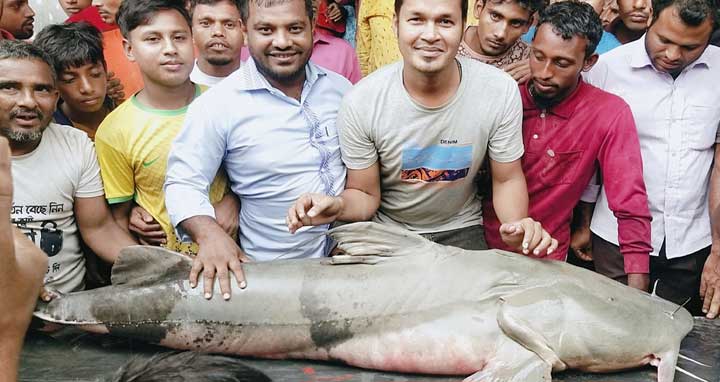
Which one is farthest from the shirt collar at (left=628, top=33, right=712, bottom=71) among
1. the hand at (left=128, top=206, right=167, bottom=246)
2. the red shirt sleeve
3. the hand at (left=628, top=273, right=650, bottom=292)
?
the hand at (left=128, top=206, right=167, bottom=246)

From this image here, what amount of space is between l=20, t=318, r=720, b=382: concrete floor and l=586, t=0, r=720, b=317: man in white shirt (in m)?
0.66

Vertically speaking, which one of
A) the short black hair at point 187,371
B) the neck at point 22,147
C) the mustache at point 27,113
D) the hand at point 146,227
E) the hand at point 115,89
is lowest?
the hand at point 146,227

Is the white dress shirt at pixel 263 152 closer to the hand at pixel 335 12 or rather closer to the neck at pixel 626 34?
the hand at pixel 335 12

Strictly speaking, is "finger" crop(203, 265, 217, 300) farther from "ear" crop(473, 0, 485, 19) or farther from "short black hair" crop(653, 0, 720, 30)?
"short black hair" crop(653, 0, 720, 30)

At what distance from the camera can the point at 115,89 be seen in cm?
400

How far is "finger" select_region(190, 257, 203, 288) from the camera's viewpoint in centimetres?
263

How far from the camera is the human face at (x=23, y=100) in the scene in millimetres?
2986

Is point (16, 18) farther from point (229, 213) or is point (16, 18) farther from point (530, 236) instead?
point (530, 236)

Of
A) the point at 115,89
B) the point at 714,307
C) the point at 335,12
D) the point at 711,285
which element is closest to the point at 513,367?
the point at 714,307

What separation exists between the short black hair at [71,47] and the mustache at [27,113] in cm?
51

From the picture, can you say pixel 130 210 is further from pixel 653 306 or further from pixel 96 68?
pixel 653 306

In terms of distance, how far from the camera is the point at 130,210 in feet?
11.0

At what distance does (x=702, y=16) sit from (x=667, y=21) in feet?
0.44

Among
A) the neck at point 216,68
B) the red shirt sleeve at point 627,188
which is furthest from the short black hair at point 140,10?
the red shirt sleeve at point 627,188
